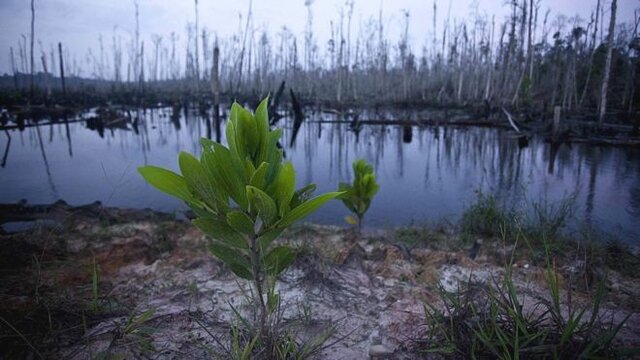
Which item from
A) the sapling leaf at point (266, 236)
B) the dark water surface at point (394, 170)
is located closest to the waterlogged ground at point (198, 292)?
the sapling leaf at point (266, 236)

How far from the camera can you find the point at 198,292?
2260 mm

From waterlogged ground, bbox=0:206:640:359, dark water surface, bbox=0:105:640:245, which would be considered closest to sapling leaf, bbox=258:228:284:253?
waterlogged ground, bbox=0:206:640:359

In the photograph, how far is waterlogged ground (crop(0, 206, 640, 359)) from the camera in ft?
5.21

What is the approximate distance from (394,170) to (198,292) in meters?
7.77

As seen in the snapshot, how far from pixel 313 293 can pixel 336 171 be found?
23.1 feet

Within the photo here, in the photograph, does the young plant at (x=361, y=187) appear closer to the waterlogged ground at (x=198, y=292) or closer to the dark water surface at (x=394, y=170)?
the waterlogged ground at (x=198, y=292)

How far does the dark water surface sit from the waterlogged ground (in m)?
0.92

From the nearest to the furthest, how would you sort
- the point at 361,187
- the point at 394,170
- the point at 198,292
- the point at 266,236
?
1. the point at 266,236
2. the point at 198,292
3. the point at 361,187
4. the point at 394,170

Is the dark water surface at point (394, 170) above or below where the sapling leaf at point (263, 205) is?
below

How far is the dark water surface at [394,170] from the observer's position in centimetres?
603

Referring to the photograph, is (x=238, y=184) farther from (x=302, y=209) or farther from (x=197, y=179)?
(x=302, y=209)

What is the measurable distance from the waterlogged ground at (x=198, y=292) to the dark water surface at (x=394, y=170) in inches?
36.1

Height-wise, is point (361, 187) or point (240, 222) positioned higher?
point (240, 222)

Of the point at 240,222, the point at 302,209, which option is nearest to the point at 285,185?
the point at 302,209
